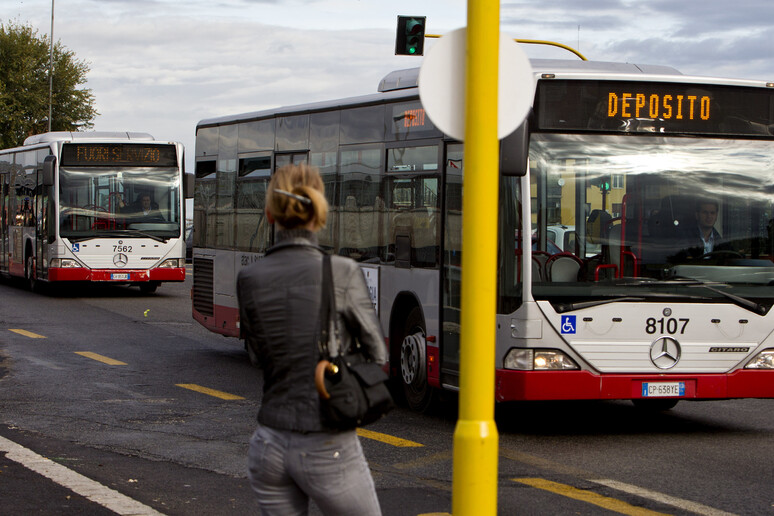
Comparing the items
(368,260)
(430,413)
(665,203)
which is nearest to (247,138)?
(368,260)

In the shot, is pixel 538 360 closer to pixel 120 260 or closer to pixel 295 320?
pixel 295 320

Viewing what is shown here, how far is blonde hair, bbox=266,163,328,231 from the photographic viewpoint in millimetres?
4105

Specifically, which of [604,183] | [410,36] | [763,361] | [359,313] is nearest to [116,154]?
[410,36]

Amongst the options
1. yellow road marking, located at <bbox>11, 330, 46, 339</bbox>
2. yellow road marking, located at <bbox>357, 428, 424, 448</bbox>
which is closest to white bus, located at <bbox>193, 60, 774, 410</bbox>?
yellow road marking, located at <bbox>357, 428, 424, 448</bbox>

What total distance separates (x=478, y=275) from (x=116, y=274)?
21.4 meters

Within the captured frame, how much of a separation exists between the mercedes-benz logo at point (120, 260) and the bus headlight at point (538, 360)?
57.6 feet

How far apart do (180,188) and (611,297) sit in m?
17.6

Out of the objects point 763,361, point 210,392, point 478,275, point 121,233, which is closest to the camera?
point 478,275

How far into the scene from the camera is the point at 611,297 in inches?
363

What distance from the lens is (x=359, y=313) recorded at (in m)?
4.07

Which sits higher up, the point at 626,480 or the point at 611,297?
the point at 611,297

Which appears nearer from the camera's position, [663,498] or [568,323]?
[663,498]

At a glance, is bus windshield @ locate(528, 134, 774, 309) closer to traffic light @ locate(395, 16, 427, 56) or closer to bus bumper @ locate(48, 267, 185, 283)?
traffic light @ locate(395, 16, 427, 56)

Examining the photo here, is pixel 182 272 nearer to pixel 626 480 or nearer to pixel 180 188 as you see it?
pixel 180 188
